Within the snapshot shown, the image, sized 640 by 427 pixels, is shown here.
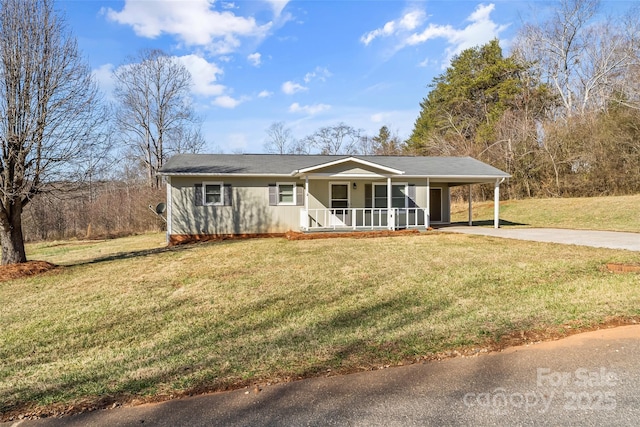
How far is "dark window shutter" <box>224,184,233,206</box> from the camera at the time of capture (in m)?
14.8

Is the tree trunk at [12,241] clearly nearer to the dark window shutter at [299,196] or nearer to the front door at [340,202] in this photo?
the dark window shutter at [299,196]

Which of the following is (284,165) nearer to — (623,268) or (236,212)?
(236,212)

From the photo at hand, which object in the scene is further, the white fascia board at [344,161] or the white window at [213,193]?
the white window at [213,193]

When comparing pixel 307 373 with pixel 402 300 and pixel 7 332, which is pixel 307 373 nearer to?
pixel 402 300

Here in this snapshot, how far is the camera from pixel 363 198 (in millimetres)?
16250

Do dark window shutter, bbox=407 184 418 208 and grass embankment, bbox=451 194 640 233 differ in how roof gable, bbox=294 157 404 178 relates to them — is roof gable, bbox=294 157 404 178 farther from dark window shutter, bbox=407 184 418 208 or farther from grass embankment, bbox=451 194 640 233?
grass embankment, bbox=451 194 640 233

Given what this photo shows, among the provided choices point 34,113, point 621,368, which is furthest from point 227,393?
point 34,113

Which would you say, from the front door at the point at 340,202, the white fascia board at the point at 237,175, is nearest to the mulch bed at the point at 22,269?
the white fascia board at the point at 237,175

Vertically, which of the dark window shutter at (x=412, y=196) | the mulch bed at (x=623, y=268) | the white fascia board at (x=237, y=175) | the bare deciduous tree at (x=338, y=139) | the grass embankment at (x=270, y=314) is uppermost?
the bare deciduous tree at (x=338, y=139)

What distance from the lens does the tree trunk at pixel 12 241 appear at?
1009 cm

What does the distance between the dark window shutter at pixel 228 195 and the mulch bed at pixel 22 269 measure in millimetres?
6030

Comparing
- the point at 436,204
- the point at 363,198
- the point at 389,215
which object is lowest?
the point at 389,215

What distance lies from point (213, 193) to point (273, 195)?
88.8 inches

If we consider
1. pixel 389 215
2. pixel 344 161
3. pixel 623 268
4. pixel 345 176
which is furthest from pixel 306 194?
pixel 623 268
